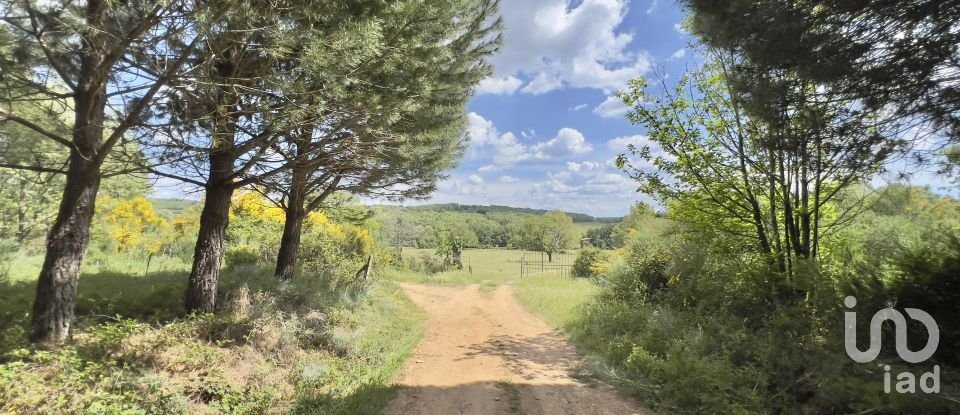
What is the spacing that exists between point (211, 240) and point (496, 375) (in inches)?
199

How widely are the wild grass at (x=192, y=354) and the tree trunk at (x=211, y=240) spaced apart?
303mm

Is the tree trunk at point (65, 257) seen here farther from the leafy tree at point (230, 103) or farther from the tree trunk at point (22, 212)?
the tree trunk at point (22, 212)

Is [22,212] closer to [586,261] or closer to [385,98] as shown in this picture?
[385,98]

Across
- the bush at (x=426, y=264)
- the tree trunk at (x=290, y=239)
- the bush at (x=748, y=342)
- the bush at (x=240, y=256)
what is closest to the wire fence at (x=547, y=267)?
the bush at (x=426, y=264)

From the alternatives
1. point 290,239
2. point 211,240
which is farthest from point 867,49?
point 290,239

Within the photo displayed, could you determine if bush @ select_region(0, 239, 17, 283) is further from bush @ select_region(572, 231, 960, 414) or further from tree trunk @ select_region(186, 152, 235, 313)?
bush @ select_region(572, 231, 960, 414)

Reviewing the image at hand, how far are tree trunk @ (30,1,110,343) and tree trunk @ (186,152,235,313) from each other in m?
1.52

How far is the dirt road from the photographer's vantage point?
514cm

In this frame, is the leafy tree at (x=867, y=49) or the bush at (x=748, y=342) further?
the bush at (x=748, y=342)

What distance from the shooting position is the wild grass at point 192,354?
3834 millimetres

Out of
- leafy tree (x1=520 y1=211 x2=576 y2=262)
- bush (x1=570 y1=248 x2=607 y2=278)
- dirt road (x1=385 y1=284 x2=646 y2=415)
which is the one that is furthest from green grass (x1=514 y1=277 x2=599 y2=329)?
leafy tree (x1=520 y1=211 x2=576 y2=262)

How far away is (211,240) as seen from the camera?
6285 millimetres

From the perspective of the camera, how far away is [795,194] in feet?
22.4

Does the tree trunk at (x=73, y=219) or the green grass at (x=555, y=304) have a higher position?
the tree trunk at (x=73, y=219)
